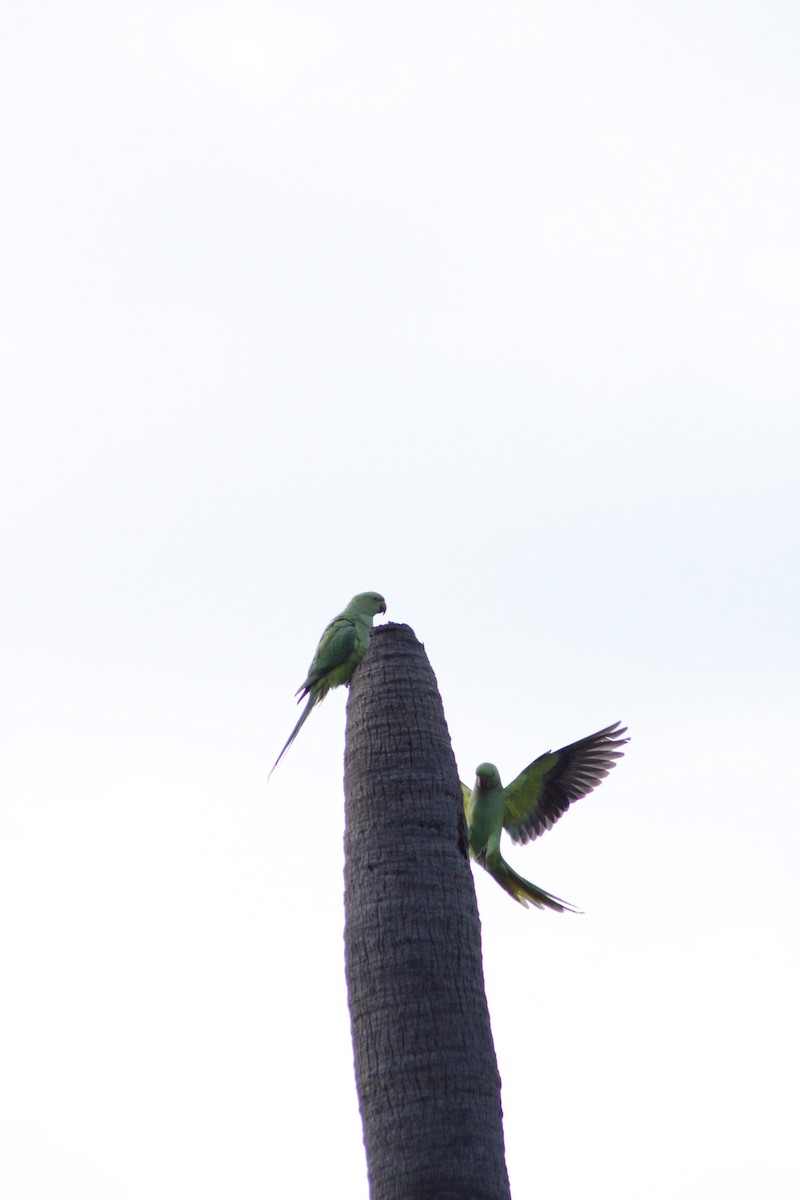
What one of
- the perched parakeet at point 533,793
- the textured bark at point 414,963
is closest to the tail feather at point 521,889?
the perched parakeet at point 533,793

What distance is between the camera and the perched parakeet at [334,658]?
7.23 meters

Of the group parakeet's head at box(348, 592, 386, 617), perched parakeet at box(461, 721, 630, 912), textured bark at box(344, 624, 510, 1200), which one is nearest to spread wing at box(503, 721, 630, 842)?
perched parakeet at box(461, 721, 630, 912)

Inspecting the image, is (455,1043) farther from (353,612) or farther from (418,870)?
(353,612)

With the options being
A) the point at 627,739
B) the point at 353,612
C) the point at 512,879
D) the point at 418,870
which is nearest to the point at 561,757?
the point at 627,739

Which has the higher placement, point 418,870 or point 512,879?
point 512,879

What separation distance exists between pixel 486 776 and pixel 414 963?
3947 millimetres

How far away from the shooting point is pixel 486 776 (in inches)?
368

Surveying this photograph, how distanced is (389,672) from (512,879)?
2.88 meters

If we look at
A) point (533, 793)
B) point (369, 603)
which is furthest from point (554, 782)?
point (369, 603)

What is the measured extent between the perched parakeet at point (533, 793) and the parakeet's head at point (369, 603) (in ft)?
6.55

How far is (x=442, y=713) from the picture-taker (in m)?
6.36

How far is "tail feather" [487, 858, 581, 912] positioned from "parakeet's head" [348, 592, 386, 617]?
212 centimetres

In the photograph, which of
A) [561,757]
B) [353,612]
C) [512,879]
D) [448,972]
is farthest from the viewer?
[561,757]

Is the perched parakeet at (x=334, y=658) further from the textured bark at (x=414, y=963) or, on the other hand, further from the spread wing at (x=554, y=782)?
the spread wing at (x=554, y=782)
